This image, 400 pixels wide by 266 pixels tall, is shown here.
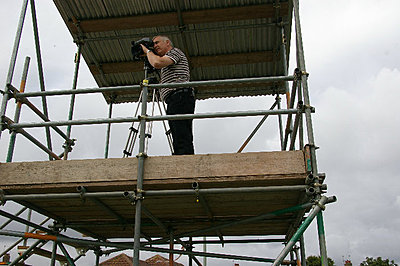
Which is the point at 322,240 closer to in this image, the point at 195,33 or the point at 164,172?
the point at 164,172

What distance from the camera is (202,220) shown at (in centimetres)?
553

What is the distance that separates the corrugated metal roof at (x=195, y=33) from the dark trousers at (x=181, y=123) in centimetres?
215

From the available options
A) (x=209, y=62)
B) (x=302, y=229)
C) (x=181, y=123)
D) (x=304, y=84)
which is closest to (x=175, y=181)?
(x=181, y=123)

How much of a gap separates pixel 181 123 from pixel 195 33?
2676 mm

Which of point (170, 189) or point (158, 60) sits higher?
point (158, 60)

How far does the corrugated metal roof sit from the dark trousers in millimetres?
2150

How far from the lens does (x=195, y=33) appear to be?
7.12 meters

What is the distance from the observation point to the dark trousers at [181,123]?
5.03 meters

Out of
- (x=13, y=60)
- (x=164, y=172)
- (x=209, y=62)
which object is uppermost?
(x=209, y=62)

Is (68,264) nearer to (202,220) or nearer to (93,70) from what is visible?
(202,220)

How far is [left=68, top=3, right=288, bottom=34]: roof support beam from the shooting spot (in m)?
6.57

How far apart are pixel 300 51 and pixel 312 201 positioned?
173cm

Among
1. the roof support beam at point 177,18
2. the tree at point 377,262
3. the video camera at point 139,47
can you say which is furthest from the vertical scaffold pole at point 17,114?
the tree at point 377,262

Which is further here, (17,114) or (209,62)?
(209,62)
